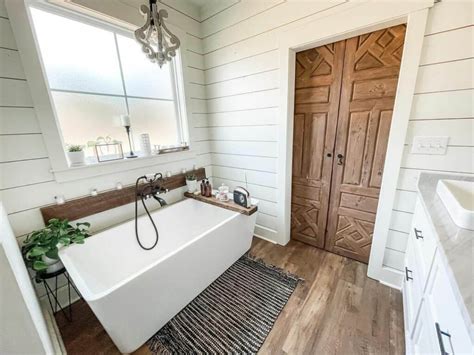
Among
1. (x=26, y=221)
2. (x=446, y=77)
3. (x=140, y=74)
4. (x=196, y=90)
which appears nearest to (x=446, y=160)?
(x=446, y=77)

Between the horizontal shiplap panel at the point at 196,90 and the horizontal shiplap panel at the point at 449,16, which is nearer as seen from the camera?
the horizontal shiplap panel at the point at 449,16

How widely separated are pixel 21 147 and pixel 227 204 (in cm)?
160

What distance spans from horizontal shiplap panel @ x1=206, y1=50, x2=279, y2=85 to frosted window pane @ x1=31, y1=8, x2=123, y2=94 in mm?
990

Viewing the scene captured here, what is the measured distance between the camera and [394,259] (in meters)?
1.67

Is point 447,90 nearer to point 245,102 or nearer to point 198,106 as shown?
point 245,102

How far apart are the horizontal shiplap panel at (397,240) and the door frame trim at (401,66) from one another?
0.12ft

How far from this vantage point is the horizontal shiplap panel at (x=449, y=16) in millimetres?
1119

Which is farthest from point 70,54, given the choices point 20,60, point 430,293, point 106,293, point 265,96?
point 430,293

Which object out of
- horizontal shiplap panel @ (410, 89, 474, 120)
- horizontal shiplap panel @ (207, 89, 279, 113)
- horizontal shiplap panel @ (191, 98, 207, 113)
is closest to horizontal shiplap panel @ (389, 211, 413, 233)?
horizontal shiplap panel @ (410, 89, 474, 120)

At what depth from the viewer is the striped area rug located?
133 centimetres

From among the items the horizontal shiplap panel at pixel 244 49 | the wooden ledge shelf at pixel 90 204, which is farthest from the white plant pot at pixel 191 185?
the horizontal shiplap panel at pixel 244 49

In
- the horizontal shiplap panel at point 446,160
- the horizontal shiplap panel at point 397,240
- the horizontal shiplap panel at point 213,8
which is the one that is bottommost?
the horizontal shiplap panel at point 397,240

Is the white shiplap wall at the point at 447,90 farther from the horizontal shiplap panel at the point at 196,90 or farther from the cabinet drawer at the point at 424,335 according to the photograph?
the horizontal shiplap panel at the point at 196,90

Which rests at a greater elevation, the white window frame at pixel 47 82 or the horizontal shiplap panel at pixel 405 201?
the white window frame at pixel 47 82
